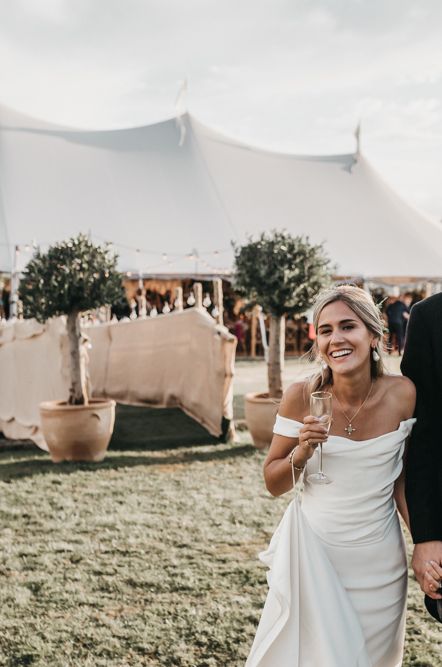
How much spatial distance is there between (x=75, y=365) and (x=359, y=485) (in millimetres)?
5223

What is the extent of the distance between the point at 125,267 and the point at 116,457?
920cm

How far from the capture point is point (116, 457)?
6988mm

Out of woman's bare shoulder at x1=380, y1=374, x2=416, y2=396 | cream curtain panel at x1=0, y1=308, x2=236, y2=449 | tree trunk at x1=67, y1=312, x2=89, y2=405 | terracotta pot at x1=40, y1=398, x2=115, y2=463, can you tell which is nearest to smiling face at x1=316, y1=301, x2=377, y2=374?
woman's bare shoulder at x1=380, y1=374, x2=416, y2=396

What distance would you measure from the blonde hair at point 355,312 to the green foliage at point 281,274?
199 inches

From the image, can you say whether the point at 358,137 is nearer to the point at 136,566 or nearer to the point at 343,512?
the point at 136,566

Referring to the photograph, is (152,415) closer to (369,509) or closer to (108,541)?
(108,541)

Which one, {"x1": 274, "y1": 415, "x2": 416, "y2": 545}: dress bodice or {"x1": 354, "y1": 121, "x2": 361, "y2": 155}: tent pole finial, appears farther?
{"x1": 354, "y1": 121, "x2": 361, "y2": 155}: tent pole finial

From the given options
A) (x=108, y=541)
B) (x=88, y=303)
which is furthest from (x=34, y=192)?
(x=108, y=541)

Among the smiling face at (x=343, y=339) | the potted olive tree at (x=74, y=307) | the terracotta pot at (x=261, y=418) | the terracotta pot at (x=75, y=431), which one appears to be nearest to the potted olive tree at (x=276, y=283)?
the terracotta pot at (x=261, y=418)

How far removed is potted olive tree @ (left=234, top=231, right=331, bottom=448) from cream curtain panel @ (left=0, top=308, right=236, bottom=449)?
475 mm

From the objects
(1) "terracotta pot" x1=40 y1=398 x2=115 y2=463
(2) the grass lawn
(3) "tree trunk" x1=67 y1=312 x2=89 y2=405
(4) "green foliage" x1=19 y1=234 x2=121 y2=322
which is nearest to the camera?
(2) the grass lawn

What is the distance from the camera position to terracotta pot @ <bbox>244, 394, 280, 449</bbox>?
7129mm

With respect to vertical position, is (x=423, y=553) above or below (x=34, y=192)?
below

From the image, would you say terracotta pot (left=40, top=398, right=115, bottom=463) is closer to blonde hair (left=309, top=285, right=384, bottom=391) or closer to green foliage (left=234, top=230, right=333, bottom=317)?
green foliage (left=234, top=230, right=333, bottom=317)
